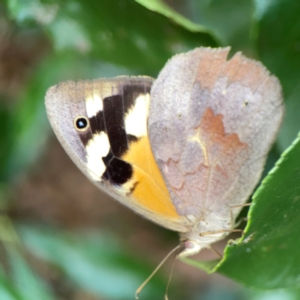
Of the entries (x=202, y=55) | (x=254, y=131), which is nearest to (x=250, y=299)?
(x=254, y=131)

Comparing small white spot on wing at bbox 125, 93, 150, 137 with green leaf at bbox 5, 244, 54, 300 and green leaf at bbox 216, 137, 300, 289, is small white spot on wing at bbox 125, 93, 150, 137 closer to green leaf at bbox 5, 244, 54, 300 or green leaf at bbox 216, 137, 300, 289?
green leaf at bbox 216, 137, 300, 289

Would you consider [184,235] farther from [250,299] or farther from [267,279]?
[250,299]

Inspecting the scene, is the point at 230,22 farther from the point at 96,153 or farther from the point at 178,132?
the point at 96,153

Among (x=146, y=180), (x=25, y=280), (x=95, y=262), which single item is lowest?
(x=25, y=280)

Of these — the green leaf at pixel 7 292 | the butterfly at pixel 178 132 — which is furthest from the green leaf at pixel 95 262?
the butterfly at pixel 178 132

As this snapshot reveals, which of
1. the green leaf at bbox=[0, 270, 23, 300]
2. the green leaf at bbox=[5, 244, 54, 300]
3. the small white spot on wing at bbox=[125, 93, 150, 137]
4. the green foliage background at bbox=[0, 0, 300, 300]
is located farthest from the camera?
the green leaf at bbox=[5, 244, 54, 300]

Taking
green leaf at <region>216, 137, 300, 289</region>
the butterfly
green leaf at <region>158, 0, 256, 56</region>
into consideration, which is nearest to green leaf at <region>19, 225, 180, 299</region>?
the butterfly

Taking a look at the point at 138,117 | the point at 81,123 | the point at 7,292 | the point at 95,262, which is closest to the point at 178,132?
the point at 138,117
